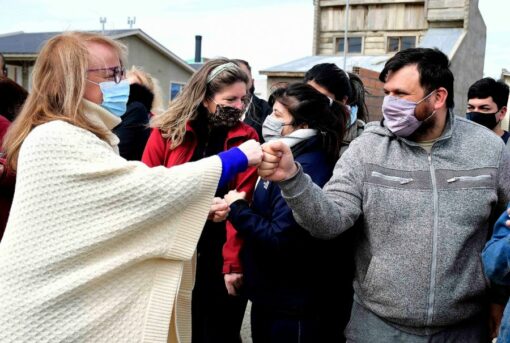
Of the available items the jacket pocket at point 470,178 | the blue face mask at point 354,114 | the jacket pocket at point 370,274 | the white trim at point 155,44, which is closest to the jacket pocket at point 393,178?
the jacket pocket at point 470,178

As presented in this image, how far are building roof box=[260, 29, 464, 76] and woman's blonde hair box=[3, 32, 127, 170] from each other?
68.2 feet

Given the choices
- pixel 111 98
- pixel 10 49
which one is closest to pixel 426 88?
pixel 111 98

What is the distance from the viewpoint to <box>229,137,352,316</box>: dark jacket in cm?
247

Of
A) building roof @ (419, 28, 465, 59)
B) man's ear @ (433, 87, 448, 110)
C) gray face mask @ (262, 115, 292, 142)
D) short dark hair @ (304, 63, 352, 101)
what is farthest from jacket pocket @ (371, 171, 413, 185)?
building roof @ (419, 28, 465, 59)

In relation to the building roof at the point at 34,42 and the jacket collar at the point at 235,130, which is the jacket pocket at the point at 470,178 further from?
the building roof at the point at 34,42

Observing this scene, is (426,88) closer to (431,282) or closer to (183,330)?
(431,282)

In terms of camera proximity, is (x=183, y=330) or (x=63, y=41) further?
(x=183, y=330)

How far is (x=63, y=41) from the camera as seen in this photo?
2029mm

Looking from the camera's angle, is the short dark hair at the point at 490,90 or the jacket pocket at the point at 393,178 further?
the short dark hair at the point at 490,90

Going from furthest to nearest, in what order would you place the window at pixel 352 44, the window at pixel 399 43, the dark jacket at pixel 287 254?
the window at pixel 352 44 < the window at pixel 399 43 < the dark jacket at pixel 287 254

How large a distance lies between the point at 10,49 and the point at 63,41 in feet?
74.1

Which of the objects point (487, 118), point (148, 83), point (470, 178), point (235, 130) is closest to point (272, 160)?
point (470, 178)

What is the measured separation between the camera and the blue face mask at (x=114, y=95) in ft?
7.06

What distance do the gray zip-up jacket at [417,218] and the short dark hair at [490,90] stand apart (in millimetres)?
2698
